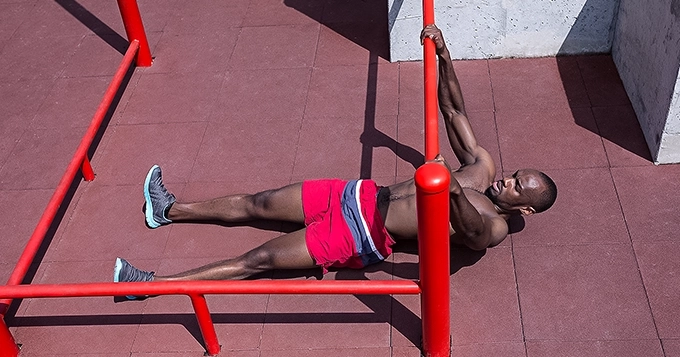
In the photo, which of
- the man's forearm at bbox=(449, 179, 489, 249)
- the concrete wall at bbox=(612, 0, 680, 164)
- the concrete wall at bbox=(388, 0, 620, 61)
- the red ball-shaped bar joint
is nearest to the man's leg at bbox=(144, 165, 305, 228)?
the man's forearm at bbox=(449, 179, 489, 249)

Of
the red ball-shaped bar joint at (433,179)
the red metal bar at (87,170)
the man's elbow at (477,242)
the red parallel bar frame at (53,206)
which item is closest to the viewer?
the red ball-shaped bar joint at (433,179)

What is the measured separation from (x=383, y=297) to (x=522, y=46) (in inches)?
107

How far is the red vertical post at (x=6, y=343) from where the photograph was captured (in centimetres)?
432

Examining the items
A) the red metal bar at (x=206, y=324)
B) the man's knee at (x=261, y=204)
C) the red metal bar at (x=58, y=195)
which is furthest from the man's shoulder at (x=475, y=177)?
the red metal bar at (x=58, y=195)

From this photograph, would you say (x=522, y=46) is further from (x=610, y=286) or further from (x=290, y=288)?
(x=290, y=288)

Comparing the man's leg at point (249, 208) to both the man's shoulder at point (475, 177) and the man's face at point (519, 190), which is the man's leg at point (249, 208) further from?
the man's face at point (519, 190)

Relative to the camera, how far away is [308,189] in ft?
15.9

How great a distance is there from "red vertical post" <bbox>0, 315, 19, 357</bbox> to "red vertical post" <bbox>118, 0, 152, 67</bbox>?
303 centimetres

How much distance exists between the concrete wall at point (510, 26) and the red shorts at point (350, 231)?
1.96m

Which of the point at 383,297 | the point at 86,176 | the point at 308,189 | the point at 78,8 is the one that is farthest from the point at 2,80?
the point at 383,297

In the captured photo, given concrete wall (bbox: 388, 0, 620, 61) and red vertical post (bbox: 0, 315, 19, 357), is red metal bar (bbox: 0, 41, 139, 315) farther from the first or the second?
concrete wall (bbox: 388, 0, 620, 61)

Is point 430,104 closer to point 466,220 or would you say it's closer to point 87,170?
point 466,220

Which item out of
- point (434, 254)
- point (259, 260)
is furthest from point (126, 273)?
point (434, 254)

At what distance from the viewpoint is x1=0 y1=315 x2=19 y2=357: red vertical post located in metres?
4.32
